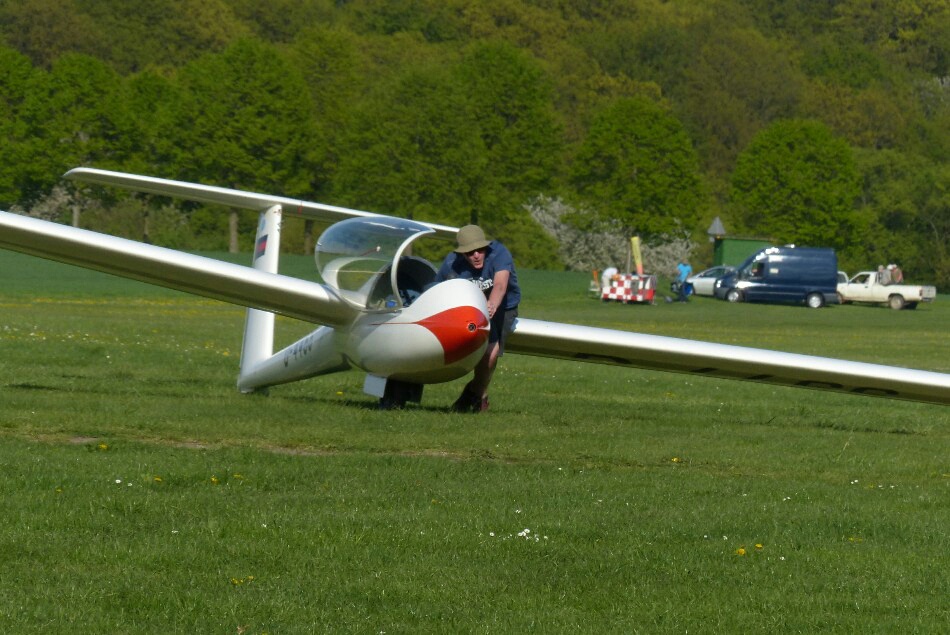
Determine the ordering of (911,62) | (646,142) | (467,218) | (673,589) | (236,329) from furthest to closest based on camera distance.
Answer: (911,62) → (646,142) → (467,218) → (236,329) → (673,589)

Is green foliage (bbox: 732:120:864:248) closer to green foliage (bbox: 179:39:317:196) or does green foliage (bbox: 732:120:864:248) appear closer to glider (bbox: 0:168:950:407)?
green foliage (bbox: 179:39:317:196)

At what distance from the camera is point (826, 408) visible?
47.5 ft

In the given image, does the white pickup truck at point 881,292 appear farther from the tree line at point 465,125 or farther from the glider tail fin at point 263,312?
the glider tail fin at point 263,312

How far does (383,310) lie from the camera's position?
1172 cm

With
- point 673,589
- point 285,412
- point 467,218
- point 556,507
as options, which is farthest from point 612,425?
point 467,218

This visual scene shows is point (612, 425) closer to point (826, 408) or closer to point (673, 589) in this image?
point (826, 408)

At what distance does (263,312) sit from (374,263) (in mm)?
2455

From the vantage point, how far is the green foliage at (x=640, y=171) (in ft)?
258

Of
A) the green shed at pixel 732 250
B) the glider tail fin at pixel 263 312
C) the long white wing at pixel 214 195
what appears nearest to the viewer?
the long white wing at pixel 214 195

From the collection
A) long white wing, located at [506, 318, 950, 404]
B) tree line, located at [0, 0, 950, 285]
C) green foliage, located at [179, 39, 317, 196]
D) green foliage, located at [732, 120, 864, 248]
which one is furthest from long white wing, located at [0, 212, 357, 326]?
green foliage, located at [732, 120, 864, 248]

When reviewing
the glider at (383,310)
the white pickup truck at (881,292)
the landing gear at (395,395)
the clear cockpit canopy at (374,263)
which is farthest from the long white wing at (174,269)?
the white pickup truck at (881,292)

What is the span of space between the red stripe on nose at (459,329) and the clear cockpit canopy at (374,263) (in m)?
0.67

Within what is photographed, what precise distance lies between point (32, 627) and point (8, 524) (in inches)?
64.4

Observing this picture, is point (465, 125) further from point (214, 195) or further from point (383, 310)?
point (383, 310)
